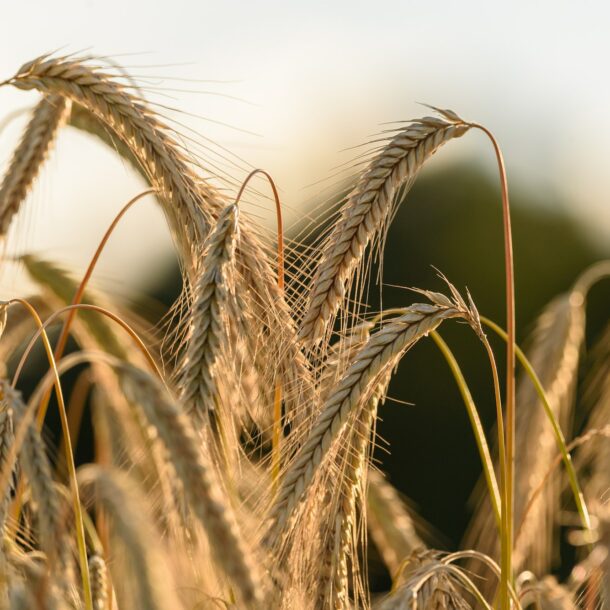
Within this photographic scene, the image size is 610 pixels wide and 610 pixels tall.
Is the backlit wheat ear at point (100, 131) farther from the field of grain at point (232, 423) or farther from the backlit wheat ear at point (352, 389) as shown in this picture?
the backlit wheat ear at point (352, 389)

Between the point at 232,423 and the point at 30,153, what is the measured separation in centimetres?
91

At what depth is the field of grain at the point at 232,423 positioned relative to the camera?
4.00 ft

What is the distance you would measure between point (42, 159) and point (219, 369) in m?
0.87

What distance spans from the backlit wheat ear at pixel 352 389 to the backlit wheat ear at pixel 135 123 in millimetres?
515

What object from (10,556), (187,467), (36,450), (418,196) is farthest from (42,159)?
(418,196)

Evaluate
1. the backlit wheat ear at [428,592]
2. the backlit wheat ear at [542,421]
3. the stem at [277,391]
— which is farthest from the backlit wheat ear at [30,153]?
the backlit wheat ear at [542,421]

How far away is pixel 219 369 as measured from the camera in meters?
1.68

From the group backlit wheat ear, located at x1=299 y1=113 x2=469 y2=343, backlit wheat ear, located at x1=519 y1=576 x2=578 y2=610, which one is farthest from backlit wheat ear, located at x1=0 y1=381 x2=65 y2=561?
backlit wheat ear, located at x1=519 y1=576 x2=578 y2=610

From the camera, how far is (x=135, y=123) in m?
2.05

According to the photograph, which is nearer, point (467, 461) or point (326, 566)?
point (326, 566)

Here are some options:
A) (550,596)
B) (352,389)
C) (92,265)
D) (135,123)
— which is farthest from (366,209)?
(550,596)

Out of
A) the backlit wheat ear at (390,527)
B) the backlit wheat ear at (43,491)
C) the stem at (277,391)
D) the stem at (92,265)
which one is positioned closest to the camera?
the backlit wheat ear at (43,491)

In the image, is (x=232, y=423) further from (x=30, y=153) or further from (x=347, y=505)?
(x=30, y=153)

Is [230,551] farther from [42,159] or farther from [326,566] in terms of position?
[42,159]
